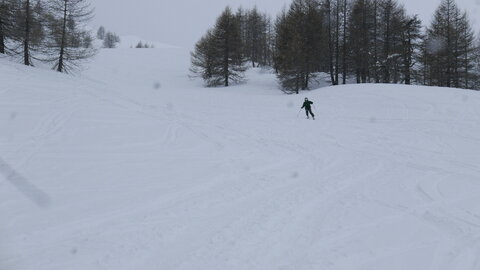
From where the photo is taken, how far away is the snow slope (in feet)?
14.5

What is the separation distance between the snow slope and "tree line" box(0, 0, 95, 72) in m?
12.1

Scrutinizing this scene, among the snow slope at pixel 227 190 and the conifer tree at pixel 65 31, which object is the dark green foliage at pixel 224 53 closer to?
the conifer tree at pixel 65 31

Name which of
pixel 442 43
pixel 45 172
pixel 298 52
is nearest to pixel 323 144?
pixel 45 172

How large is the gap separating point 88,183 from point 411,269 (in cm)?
602

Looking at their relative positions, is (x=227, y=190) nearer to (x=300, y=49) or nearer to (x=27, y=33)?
(x=300, y=49)

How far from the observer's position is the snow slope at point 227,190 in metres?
4.41

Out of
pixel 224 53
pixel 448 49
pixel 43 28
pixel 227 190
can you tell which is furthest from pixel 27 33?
pixel 448 49

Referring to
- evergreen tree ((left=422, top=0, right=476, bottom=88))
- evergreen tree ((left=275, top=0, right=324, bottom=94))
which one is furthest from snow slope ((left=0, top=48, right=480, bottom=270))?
evergreen tree ((left=422, top=0, right=476, bottom=88))

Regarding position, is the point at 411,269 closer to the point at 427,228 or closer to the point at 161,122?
the point at 427,228

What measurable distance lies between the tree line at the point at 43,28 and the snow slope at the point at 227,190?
12084mm

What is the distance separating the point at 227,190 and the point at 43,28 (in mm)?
26823

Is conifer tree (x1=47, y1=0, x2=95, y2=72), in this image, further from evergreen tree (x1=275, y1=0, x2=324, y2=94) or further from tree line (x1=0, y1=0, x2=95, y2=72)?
evergreen tree (x1=275, y1=0, x2=324, y2=94)

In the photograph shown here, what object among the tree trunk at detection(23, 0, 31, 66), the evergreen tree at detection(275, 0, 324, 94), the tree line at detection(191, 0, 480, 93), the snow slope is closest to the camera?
the snow slope

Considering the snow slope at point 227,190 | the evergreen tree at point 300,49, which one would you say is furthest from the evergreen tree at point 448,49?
the snow slope at point 227,190
